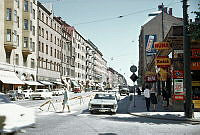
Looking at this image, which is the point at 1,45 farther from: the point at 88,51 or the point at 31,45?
the point at 88,51

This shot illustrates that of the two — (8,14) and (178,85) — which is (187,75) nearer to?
(178,85)

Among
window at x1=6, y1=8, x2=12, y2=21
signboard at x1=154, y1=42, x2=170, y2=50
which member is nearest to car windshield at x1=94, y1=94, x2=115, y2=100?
signboard at x1=154, y1=42, x2=170, y2=50

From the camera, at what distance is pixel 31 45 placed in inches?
1847

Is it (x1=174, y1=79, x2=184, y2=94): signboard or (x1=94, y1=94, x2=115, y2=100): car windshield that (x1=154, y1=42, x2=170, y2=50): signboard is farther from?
(x1=94, y1=94, x2=115, y2=100): car windshield

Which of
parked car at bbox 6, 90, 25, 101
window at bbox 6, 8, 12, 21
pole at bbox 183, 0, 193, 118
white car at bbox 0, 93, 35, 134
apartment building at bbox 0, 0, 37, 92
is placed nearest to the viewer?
white car at bbox 0, 93, 35, 134

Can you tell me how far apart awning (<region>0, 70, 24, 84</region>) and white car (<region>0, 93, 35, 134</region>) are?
2950cm

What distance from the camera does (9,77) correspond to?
126ft

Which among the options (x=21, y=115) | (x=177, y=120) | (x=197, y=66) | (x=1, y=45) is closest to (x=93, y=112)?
(x=177, y=120)

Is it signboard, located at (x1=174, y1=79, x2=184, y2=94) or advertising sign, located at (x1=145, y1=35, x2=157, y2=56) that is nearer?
signboard, located at (x1=174, y1=79, x2=184, y2=94)

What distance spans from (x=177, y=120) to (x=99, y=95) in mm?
6233

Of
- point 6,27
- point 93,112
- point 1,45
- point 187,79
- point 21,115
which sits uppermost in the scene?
point 6,27

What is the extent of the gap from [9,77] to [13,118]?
32.4 meters

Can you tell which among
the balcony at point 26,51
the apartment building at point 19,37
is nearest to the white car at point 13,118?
the apartment building at point 19,37

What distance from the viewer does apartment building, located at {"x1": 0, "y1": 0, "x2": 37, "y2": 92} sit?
3903cm
